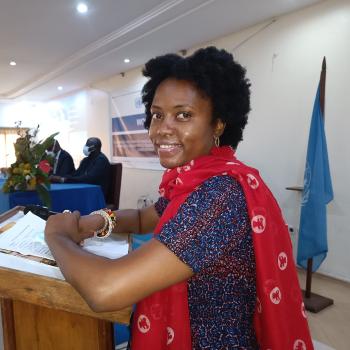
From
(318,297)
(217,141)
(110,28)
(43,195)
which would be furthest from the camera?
(110,28)

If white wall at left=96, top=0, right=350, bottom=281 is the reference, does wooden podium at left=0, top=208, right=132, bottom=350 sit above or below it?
below

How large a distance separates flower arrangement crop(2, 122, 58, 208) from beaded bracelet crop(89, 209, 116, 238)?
4.79 feet

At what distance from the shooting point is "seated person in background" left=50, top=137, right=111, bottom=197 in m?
3.28

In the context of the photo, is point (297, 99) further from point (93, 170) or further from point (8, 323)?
point (8, 323)

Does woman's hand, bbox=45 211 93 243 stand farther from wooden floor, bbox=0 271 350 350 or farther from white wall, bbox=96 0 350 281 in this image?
white wall, bbox=96 0 350 281

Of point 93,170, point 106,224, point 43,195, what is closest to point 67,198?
point 43,195

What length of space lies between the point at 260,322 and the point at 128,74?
5080 mm

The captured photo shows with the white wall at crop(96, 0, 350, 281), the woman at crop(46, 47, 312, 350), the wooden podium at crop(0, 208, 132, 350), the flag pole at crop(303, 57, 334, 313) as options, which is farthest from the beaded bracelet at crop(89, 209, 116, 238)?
the white wall at crop(96, 0, 350, 281)

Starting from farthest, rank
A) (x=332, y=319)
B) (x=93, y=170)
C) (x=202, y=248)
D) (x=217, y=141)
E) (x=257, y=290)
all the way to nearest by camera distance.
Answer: (x=93, y=170) < (x=332, y=319) < (x=217, y=141) < (x=257, y=290) < (x=202, y=248)

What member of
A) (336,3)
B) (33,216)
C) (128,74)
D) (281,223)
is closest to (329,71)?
(336,3)

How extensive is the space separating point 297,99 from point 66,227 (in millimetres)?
2748

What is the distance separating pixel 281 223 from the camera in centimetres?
70

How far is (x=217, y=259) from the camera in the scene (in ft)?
1.86

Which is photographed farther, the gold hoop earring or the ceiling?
the ceiling
